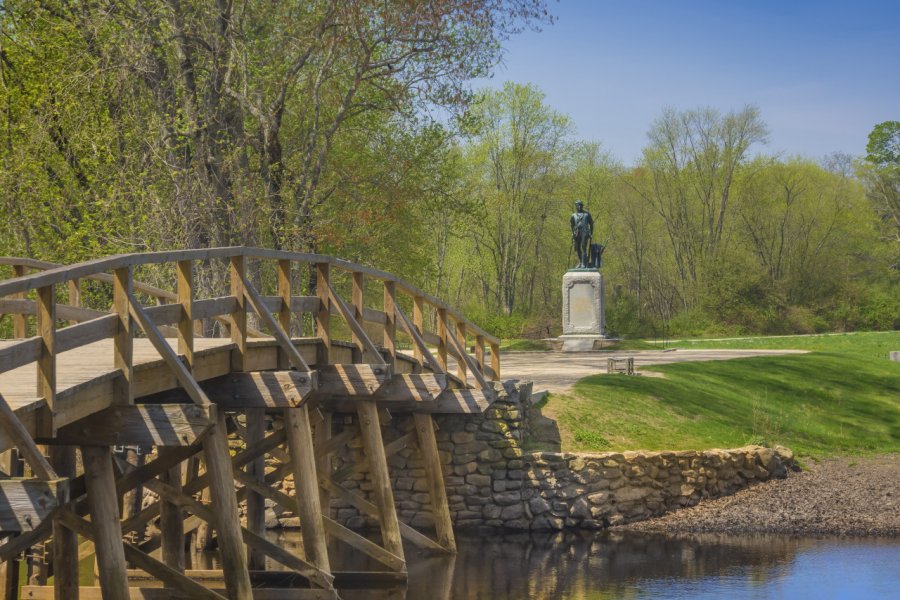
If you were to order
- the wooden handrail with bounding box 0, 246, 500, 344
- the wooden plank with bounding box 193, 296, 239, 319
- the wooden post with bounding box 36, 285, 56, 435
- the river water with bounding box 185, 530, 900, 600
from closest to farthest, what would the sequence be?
the wooden handrail with bounding box 0, 246, 500, 344
the wooden post with bounding box 36, 285, 56, 435
the wooden plank with bounding box 193, 296, 239, 319
the river water with bounding box 185, 530, 900, 600

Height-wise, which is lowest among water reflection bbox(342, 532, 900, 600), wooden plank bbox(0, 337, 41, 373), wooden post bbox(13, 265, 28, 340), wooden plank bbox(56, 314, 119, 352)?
water reflection bbox(342, 532, 900, 600)

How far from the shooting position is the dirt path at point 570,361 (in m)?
24.5

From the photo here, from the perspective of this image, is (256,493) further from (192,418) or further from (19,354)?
(19,354)

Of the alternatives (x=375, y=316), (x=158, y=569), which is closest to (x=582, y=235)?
(x=375, y=316)

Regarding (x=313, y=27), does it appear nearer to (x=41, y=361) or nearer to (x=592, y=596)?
(x=592, y=596)

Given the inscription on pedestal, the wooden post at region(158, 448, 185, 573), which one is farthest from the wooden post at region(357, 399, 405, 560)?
the inscription on pedestal

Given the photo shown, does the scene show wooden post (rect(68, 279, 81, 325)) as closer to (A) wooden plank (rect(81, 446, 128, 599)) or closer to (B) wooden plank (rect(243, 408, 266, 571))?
(B) wooden plank (rect(243, 408, 266, 571))

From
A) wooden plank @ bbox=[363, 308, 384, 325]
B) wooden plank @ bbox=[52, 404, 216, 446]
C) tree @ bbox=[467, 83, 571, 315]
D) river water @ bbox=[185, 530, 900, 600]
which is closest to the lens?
wooden plank @ bbox=[52, 404, 216, 446]

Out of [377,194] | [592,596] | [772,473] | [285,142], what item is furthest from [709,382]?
[592,596]

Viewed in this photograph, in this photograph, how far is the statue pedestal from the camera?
36.7 meters

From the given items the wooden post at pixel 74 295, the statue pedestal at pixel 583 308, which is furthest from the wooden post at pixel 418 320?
the statue pedestal at pixel 583 308

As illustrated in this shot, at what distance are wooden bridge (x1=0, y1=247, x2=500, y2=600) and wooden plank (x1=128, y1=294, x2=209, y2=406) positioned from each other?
21 millimetres

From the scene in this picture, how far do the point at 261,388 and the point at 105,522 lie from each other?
2585 mm

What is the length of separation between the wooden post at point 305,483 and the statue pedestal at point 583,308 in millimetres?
24001
